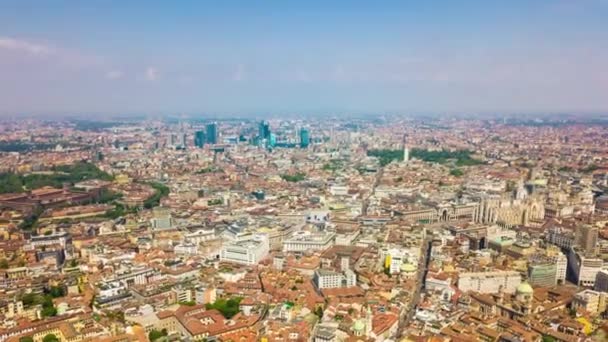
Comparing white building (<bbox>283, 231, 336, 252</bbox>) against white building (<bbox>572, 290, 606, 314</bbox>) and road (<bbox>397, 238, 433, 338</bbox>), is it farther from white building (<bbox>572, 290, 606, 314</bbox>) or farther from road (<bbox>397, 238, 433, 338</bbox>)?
white building (<bbox>572, 290, 606, 314</bbox>)

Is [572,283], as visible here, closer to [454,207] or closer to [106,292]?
[454,207]

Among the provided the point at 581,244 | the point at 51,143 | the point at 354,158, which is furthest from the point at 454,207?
the point at 51,143

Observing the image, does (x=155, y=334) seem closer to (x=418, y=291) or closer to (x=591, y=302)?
(x=418, y=291)

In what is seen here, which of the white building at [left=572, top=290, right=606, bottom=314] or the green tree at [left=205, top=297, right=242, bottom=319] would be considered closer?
the green tree at [left=205, top=297, right=242, bottom=319]

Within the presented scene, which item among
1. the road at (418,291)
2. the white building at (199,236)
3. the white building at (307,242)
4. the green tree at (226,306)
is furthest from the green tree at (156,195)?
the road at (418,291)

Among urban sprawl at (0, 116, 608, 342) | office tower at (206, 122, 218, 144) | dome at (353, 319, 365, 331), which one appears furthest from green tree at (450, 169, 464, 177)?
office tower at (206, 122, 218, 144)

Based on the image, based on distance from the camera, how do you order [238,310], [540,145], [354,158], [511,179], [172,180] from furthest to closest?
[540,145] → [354,158] → [172,180] → [511,179] → [238,310]
